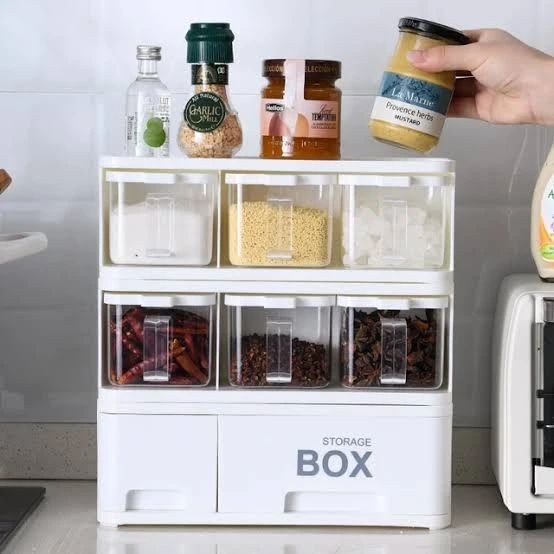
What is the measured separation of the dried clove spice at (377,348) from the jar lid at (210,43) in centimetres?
34

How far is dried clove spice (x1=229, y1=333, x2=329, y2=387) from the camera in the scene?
54.2 inches

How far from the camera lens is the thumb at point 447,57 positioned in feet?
4.21

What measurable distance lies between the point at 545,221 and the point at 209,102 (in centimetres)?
43

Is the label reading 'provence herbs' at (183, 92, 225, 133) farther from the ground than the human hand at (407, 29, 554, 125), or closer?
closer

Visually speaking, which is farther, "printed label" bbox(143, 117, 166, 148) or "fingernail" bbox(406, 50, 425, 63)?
A: "printed label" bbox(143, 117, 166, 148)

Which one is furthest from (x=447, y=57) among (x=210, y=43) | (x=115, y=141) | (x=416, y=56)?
(x=115, y=141)

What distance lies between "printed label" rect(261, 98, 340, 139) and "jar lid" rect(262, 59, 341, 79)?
0.03m

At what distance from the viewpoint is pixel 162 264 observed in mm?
1360

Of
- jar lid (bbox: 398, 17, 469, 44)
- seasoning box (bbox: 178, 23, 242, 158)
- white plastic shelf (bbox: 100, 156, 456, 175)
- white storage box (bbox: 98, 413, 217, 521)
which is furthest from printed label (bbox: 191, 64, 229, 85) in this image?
white storage box (bbox: 98, 413, 217, 521)

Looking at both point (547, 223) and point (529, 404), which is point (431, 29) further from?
point (529, 404)

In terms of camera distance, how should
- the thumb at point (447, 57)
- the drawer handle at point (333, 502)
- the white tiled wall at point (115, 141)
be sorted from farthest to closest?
the white tiled wall at point (115, 141)
the drawer handle at point (333, 502)
the thumb at point (447, 57)

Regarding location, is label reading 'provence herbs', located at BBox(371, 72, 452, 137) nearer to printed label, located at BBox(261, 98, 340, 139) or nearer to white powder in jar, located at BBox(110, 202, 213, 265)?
printed label, located at BBox(261, 98, 340, 139)

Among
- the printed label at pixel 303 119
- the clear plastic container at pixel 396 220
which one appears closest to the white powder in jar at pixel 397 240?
the clear plastic container at pixel 396 220

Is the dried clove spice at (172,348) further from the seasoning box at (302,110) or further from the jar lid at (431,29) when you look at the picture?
the jar lid at (431,29)
